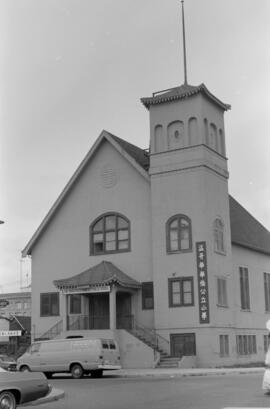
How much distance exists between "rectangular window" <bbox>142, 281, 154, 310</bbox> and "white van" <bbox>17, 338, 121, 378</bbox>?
8544 mm

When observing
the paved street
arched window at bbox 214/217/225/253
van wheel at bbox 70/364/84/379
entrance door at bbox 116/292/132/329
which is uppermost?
arched window at bbox 214/217/225/253

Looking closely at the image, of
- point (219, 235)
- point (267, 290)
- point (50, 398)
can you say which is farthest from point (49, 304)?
point (50, 398)

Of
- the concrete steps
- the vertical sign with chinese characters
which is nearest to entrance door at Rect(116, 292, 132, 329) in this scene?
the concrete steps

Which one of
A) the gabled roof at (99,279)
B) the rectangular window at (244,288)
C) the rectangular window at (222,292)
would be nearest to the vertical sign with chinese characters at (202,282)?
the rectangular window at (222,292)

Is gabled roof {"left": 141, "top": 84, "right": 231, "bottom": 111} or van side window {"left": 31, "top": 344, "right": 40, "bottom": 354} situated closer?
van side window {"left": 31, "top": 344, "right": 40, "bottom": 354}

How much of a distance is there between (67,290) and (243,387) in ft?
68.2

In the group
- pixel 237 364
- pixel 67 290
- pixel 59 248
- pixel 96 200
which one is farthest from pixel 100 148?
pixel 237 364

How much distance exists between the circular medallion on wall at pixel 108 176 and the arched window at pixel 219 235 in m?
7.19

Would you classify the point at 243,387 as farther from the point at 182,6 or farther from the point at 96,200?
the point at 182,6

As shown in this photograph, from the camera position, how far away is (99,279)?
38.8 meters

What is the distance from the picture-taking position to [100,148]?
1711 inches

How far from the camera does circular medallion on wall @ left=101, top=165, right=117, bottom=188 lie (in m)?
42.5

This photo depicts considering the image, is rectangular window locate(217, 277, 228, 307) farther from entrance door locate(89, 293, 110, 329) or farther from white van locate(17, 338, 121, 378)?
white van locate(17, 338, 121, 378)

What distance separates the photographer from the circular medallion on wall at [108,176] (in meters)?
42.5
